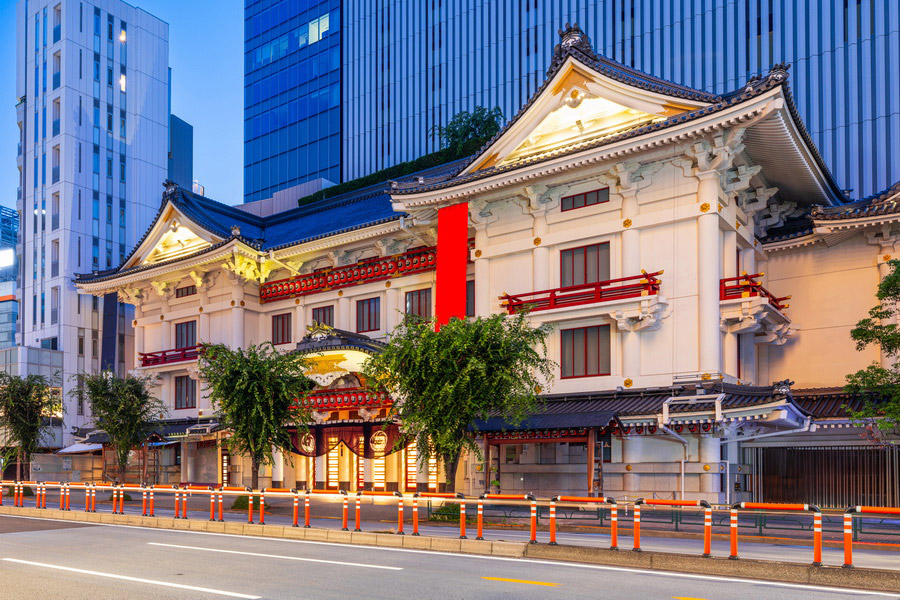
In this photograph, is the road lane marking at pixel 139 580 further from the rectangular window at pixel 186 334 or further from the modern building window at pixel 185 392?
the rectangular window at pixel 186 334

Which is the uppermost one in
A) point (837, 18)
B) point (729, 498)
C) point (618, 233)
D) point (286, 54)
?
point (286, 54)

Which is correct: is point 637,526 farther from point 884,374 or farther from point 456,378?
point 884,374

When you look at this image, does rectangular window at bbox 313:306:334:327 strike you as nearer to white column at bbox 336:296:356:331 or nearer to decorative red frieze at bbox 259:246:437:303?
white column at bbox 336:296:356:331

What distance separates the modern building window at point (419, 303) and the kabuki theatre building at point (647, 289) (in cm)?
11

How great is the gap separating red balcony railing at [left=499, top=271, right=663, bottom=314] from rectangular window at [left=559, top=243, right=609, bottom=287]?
69cm

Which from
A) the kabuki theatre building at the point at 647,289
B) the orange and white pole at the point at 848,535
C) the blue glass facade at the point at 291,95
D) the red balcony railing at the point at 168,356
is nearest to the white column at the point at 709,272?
the kabuki theatre building at the point at 647,289

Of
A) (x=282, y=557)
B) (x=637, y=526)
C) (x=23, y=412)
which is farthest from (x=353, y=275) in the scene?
(x=637, y=526)

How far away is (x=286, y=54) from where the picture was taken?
80875 millimetres

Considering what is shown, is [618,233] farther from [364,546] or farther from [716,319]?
[364,546]

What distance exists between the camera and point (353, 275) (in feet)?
123

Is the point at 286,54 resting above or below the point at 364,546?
above

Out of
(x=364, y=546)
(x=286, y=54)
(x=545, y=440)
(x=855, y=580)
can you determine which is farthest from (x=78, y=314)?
(x=855, y=580)

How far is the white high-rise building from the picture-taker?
201 feet

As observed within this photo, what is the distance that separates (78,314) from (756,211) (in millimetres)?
49879
